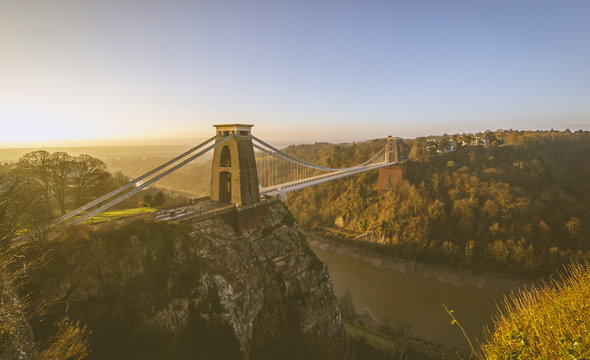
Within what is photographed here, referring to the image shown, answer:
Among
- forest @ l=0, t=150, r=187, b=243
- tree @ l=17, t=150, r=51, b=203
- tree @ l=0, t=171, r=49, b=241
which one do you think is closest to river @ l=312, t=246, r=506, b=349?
forest @ l=0, t=150, r=187, b=243

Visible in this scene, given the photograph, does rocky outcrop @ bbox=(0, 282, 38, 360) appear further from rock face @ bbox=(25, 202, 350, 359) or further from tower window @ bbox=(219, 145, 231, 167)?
tower window @ bbox=(219, 145, 231, 167)

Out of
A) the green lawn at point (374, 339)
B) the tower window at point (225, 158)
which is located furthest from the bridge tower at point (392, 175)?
the tower window at point (225, 158)

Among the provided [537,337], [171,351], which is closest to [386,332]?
[171,351]

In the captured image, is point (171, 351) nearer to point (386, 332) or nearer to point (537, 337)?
point (537, 337)

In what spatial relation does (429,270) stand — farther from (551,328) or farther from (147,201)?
(147,201)

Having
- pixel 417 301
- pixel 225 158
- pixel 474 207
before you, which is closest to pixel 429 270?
pixel 417 301

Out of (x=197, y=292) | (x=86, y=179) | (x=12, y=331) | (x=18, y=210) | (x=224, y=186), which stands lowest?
(x=197, y=292)
